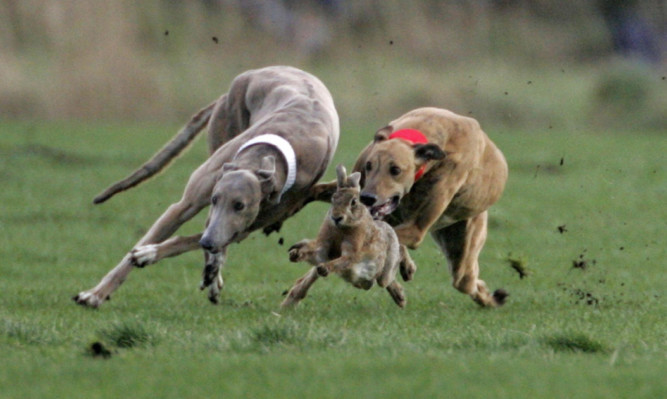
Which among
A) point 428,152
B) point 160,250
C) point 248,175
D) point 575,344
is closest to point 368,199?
point 428,152

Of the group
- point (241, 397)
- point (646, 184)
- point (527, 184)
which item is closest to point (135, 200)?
point (527, 184)

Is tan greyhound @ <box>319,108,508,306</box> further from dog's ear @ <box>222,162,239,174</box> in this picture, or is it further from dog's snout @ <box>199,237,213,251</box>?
dog's snout @ <box>199,237,213,251</box>

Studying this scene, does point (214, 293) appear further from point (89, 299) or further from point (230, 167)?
point (230, 167)

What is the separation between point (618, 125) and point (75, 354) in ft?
78.6

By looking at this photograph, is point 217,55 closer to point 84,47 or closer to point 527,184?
point 84,47

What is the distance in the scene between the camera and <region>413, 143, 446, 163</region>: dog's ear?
7082mm

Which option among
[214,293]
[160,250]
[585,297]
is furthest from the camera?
[585,297]

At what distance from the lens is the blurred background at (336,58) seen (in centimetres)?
2252

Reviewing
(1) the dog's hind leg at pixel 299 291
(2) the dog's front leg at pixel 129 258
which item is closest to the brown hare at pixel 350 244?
(1) the dog's hind leg at pixel 299 291

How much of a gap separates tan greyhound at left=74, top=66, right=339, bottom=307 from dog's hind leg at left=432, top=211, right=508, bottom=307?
111 centimetres

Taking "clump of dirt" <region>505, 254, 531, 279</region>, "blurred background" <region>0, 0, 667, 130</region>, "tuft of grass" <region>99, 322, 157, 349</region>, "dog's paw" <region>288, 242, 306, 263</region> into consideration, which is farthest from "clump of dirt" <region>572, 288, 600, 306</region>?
"blurred background" <region>0, 0, 667, 130</region>

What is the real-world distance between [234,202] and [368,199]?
0.78 meters

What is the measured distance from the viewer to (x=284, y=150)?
7.03 metres

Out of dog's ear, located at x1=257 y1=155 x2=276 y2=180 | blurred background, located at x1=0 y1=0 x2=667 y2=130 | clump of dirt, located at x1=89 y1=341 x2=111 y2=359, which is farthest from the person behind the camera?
blurred background, located at x1=0 y1=0 x2=667 y2=130
